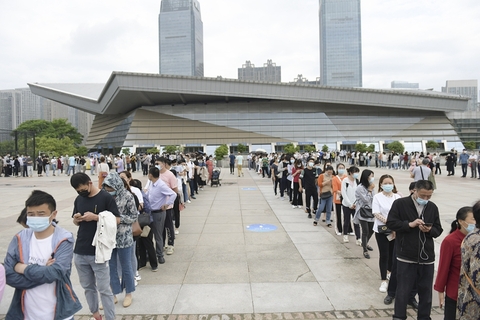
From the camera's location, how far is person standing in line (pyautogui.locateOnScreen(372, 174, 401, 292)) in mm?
4938

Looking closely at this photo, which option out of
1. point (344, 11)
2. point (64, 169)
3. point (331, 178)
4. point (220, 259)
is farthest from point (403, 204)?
point (344, 11)

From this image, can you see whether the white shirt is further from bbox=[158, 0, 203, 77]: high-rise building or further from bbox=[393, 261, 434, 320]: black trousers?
bbox=[158, 0, 203, 77]: high-rise building

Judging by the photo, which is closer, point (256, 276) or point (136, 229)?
point (136, 229)

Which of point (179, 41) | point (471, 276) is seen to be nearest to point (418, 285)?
point (471, 276)

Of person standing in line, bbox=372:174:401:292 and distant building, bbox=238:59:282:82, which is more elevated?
distant building, bbox=238:59:282:82

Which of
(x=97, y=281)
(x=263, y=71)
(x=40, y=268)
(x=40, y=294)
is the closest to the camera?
(x=40, y=268)

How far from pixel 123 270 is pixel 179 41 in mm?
170071

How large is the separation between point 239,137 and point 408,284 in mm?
55198

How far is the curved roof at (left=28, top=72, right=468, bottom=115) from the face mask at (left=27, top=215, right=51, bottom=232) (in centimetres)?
4856

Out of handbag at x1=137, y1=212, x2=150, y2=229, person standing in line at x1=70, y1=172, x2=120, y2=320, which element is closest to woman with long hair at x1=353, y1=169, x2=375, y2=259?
Result: handbag at x1=137, y1=212, x2=150, y2=229

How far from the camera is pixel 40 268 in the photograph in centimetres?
267

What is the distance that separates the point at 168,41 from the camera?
535ft

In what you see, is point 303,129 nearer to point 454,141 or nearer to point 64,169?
point 454,141

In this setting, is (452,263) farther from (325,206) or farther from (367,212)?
(325,206)
